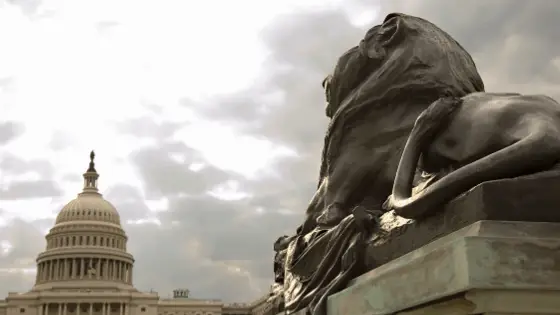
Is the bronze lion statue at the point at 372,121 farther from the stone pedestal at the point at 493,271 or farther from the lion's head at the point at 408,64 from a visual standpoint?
the stone pedestal at the point at 493,271

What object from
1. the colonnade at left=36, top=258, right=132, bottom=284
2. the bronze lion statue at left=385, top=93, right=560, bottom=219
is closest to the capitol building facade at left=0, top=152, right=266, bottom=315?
the colonnade at left=36, top=258, right=132, bottom=284

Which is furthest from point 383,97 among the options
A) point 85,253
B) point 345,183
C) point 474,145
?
point 85,253

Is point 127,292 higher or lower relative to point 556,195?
higher

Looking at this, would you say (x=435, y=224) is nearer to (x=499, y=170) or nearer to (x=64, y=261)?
(x=499, y=170)

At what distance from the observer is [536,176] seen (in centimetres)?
313

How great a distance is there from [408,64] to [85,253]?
87802 millimetres

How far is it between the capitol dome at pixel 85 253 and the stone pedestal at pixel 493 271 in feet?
292

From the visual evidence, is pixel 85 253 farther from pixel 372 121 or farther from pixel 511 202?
pixel 511 202

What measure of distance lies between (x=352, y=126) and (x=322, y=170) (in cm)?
73

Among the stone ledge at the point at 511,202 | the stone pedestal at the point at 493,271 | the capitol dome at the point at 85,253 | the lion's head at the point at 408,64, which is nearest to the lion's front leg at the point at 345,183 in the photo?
the lion's head at the point at 408,64

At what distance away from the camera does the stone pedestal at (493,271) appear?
2756mm

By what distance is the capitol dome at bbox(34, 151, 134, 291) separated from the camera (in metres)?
88.6

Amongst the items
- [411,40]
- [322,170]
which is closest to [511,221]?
[411,40]

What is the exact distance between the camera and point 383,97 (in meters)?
4.93
